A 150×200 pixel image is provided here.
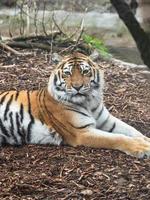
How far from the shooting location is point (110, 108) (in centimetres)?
552

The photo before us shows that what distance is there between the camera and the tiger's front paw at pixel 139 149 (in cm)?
401

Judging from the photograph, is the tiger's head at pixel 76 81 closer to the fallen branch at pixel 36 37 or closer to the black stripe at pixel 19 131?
the black stripe at pixel 19 131

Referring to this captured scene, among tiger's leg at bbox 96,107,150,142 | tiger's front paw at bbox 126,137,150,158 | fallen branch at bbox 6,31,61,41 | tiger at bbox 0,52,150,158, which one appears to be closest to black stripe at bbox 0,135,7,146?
tiger at bbox 0,52,150,158

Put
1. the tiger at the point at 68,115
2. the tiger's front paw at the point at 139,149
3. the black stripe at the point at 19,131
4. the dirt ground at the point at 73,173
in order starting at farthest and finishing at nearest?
the black stripe at the point at 19,131
the tiger at the point at 68,115
the tiger's front paw at the point at 139,149
the dirt ground at the point at 73,173

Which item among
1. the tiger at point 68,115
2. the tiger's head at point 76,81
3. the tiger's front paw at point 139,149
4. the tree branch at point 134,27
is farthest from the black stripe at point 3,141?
the tree branch at point 134,27

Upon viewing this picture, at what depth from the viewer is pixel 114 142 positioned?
4.12 metres

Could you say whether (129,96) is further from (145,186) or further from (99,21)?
(99,21)

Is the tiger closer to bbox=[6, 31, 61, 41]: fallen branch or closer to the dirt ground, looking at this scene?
the dirt ground

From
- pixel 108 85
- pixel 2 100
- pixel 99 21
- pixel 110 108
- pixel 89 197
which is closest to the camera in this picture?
pixel 89 197

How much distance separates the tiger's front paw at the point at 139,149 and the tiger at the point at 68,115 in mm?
13

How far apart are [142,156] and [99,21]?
30.0 ft

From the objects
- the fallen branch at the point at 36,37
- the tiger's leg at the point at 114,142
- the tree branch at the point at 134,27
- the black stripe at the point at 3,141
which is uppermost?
the tree branch at the point at 134,27

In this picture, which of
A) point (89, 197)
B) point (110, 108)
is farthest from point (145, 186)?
point (110, 108)

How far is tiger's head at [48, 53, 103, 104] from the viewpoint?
169 inches
